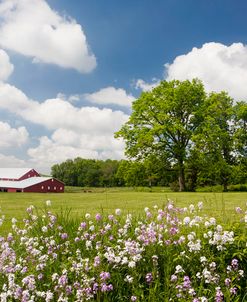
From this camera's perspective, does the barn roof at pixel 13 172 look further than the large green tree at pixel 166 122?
Yes

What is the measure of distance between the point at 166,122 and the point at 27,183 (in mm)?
37948

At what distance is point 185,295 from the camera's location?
15.2 feet

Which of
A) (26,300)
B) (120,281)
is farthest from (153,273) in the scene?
(26,300)

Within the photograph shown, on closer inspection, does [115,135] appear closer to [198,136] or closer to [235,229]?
[198,136]

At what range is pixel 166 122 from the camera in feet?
147

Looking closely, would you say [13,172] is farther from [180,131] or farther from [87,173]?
[180,131]

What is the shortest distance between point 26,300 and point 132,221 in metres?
3.11

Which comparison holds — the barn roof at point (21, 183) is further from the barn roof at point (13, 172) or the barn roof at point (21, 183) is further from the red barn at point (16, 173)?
the barn roof at point (13, 172)

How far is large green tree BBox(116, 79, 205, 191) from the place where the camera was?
44.2 meters

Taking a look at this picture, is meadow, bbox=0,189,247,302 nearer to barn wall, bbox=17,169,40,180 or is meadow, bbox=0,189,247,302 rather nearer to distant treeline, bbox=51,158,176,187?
barn wall, bbox=17,169,40,180

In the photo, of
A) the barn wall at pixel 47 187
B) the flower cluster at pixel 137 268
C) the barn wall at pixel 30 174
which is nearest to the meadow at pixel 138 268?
the flower cluster at pixel 137 268

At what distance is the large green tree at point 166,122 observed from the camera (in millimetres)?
44250

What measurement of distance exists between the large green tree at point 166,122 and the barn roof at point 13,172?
39.4 meters

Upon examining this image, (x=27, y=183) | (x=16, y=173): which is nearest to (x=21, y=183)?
(x=27, y=183)
